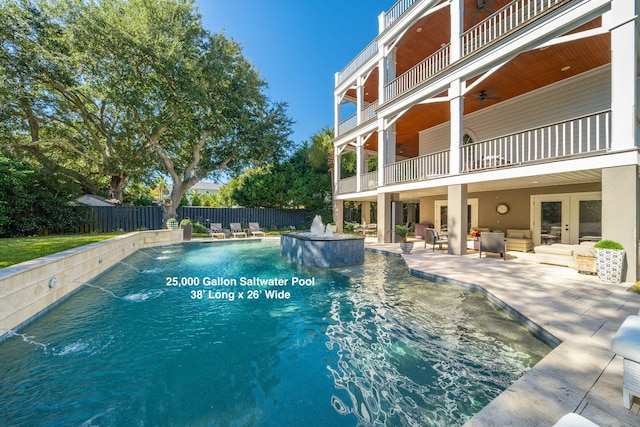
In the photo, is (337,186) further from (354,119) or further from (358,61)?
(358,61)

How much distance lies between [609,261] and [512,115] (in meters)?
7.72

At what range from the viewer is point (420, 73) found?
11109 mm

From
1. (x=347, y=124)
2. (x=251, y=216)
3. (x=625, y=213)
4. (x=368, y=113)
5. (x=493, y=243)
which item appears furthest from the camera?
(x=251, y=216)

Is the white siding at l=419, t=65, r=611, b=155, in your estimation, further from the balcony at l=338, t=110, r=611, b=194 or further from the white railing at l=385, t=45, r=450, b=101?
the white railing at l=385, t=45, r=450, b=101

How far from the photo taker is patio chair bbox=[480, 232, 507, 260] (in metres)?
7.93

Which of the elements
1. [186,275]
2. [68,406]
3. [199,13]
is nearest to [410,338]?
[68,406]

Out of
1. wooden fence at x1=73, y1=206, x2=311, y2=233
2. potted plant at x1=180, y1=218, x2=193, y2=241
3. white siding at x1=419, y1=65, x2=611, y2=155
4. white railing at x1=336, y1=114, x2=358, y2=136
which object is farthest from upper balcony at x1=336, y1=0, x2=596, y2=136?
potted plant at x1=180, y1=218, x2=193, y2=241

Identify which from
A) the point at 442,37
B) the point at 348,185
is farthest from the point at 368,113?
the point at 442,37

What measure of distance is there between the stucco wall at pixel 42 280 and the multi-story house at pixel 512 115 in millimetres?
10072

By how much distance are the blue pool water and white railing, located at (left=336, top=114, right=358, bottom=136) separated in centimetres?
1277

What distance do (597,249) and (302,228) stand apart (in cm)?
1675

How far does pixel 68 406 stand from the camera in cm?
229

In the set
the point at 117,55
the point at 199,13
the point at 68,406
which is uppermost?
the point at 199,13

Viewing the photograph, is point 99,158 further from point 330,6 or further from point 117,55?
point 330,6
